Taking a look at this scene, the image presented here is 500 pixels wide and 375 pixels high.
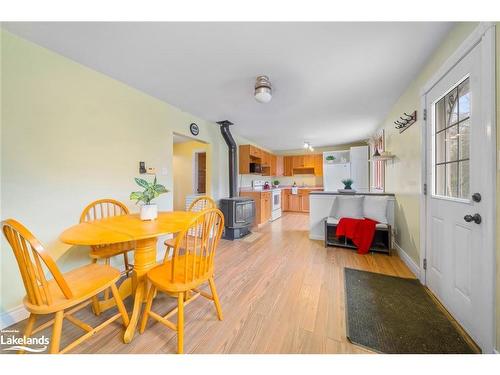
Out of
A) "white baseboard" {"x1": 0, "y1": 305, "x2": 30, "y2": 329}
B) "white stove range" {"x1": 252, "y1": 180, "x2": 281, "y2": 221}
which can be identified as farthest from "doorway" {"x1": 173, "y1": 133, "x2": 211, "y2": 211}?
"white baseboard" {"x1": 0, "y1": 305, "x2": 30, "y2": 329}

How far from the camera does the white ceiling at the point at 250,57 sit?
1.39m

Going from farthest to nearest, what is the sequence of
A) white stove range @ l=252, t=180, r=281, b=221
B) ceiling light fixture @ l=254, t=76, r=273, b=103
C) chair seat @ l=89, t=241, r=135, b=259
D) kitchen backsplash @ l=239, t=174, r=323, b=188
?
kitchen backsplash @ l=239, t=174, r=323, b=188 → white stove range @ l=252, t=180, r=281, b=221 → ceiling light fixture @ l=254, t=76, r=273, b=103 → chair seat @ l=89, t=241, r=135, b=259

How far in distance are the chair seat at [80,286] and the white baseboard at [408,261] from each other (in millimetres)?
2902

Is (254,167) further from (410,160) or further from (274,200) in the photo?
(410,160)

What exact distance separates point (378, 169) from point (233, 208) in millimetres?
3515

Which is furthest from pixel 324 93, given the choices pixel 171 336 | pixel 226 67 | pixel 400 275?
pixel 171 336

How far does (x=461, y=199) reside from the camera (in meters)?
1.36

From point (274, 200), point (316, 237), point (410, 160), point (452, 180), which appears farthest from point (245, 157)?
point (452, 180)

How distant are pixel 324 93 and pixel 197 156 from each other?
330 centimetres

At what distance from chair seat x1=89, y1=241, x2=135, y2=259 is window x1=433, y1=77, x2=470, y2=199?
2.78m

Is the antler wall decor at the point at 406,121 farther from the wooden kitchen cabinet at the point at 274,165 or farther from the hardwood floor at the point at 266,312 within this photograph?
the wooden kitchen cabinet at the point at 274,165

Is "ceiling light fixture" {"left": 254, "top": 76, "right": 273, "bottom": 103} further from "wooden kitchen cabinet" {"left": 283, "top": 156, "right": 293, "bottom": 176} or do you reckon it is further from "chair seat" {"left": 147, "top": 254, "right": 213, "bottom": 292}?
"wooden kitchen cabinet" {"left": 283, "top": 156, "right": 293, "bottom": 176}

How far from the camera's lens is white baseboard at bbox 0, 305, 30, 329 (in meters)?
1.40
